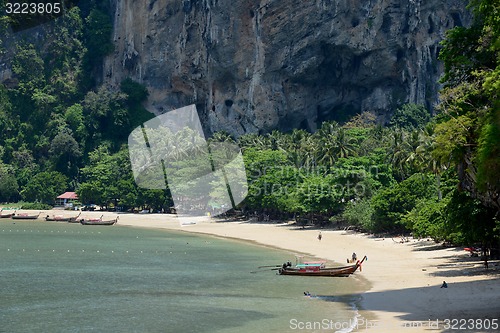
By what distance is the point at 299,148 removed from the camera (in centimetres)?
10106

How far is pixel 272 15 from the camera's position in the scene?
122m

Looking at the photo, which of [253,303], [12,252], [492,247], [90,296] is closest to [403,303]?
[253,303]

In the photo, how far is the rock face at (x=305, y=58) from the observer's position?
12012 cm

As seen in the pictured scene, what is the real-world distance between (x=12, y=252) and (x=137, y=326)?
120 ft

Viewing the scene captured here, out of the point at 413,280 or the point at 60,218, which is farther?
the point at 60,218

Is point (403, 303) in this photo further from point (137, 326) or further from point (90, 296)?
point (90, 296)

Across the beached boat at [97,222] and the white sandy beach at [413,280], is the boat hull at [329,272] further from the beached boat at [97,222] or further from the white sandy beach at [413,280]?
the beached boat at [97,222]

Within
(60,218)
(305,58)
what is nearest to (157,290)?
(60,218)

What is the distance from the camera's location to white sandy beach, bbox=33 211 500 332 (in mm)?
27953

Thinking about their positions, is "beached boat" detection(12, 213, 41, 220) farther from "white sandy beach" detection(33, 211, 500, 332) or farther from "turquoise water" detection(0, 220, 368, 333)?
"white sandy beach" detection(33, 211, 500, 332)

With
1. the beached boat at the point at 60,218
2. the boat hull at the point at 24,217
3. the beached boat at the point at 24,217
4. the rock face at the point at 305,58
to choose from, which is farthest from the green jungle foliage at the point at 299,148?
the boat hull at the point at 24,217

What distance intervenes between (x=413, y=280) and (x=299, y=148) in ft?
205

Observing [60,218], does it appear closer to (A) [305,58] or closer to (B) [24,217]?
(B) [24,217]

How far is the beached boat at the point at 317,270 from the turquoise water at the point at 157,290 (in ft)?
2.38
